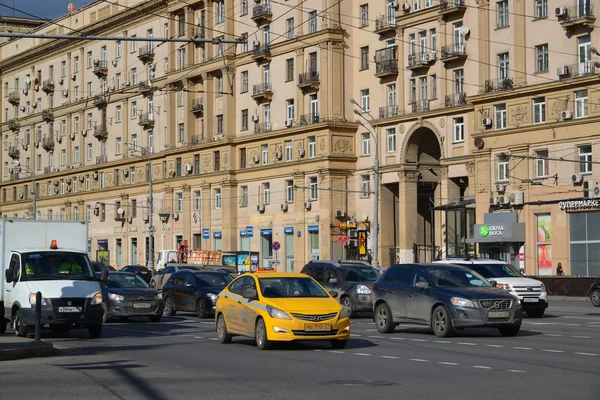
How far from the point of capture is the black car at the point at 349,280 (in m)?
31.7

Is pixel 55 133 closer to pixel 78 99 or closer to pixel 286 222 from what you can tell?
pixel 78 99

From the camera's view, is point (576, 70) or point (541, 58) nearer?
point (576, 70)

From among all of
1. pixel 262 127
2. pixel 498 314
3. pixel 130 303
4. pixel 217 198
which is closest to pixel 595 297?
pixel 130 303

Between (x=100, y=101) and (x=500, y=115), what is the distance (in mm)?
43964

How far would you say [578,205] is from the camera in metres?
51.0

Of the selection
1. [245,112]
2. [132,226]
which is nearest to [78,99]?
[132,226]

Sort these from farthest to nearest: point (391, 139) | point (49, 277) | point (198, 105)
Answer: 1. point (198, 105)
2. point (391, 139)
3. point (49, 277)

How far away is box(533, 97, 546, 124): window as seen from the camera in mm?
52906

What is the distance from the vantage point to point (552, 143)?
52156 millimetres

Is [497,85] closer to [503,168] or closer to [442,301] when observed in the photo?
[503,168]

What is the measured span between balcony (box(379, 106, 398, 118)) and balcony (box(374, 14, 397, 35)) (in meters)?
4.48

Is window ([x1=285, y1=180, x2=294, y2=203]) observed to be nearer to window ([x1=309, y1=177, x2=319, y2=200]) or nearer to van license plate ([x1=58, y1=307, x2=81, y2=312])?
window ([x1=309, y1=177, x2=319, y2=200])

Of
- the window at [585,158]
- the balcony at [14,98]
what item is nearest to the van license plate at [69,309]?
the window at [585,158]

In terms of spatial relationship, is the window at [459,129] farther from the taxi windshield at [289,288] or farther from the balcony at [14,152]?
the balcony at [14,152]
